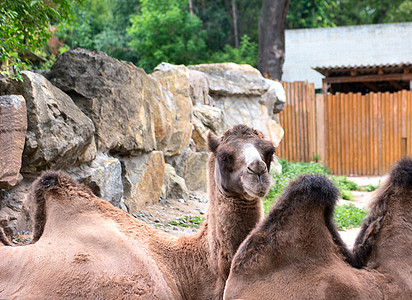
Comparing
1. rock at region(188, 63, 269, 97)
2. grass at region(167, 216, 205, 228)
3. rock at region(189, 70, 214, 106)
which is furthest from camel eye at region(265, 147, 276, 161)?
rock at region(188, 63, 269, 97)

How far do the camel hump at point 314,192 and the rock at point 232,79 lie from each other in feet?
28.9

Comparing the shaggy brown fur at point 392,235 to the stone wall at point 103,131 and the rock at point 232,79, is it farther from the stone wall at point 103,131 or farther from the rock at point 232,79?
the rock at point 232,79

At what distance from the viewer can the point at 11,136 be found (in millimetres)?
4207

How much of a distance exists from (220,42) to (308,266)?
82.0ft

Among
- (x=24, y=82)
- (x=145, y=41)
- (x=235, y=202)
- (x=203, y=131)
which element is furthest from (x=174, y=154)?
(x=145, y=41)

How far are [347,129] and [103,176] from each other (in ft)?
37.5

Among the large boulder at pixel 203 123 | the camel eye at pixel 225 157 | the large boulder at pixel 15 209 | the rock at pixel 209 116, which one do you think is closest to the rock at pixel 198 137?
the large boulder at pixel 203 123

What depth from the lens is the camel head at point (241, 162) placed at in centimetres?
310

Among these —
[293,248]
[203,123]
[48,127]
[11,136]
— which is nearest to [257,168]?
[293,248]

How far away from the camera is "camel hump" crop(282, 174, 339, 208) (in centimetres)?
244

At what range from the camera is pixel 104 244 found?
10.3 ft

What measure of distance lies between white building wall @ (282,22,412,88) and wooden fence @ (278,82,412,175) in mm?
8310

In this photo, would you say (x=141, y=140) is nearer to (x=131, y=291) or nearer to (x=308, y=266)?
(x=131, y=291)

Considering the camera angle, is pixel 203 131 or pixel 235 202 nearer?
pixel 235 202
